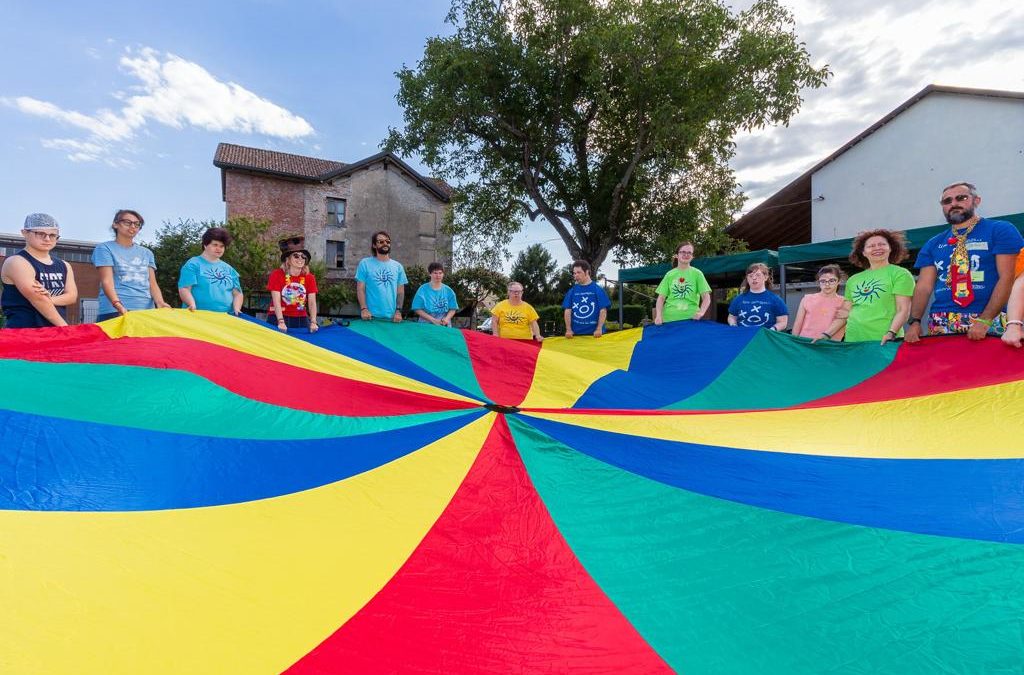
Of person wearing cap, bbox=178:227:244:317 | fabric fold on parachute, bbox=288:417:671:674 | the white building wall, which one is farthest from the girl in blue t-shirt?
the white building wall

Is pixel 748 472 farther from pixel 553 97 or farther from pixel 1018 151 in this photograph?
pixel 1018 151

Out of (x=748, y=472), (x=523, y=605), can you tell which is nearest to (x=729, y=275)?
(x=748, y=472)

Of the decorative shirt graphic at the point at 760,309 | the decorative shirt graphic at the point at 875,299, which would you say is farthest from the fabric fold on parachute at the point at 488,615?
the decorative shirt graphic at the point at 760,309

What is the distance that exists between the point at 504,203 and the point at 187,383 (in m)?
13.2

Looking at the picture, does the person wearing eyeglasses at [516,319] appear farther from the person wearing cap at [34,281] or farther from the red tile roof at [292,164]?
the red tile roof at [292,164]

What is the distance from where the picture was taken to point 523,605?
131 centimetres

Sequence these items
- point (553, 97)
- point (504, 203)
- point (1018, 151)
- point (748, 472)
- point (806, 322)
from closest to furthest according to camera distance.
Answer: point (748, 472)
point (806, 322)
point (1018, 151)
point (553, 97)
point (504, 203)

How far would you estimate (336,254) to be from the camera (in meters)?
25.6

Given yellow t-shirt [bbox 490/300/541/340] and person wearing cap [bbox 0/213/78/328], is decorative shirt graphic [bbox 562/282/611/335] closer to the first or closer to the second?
yellow t-shirt [bbox 490/300/541/340]

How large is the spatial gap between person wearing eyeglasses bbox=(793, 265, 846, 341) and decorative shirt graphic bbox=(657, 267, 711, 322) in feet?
2.50

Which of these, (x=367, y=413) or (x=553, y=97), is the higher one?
(x=553, y=97)

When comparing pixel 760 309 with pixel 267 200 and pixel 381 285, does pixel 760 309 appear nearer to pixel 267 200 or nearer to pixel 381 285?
pixel 381 285

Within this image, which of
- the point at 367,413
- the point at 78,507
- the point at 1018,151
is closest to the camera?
the point at 78,507

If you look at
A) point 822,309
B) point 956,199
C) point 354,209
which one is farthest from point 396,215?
point 956,199
